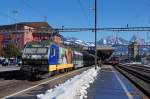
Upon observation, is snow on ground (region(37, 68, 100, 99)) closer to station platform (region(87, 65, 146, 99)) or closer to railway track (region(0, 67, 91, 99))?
station platform (region(87, 65, 146, 99))

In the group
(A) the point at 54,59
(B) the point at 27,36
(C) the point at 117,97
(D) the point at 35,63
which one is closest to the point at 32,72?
(D) the point at 35,63

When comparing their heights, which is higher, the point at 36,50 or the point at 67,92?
the point at 36,50

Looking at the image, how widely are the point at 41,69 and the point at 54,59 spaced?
285cm

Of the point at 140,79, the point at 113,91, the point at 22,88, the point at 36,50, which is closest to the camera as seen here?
the point at 113,91

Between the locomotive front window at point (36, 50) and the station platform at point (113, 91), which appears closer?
the station platform at point (113, 91)

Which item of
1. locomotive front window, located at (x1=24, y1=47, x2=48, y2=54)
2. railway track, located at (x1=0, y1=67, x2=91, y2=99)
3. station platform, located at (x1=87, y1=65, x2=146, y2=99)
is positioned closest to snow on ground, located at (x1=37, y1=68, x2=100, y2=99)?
station platform, located at (x1=87, y1=65, x2=146, y2=99)

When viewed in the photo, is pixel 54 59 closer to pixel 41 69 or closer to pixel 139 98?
pixel 41 69

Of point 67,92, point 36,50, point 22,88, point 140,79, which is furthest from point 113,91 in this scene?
point 140,79

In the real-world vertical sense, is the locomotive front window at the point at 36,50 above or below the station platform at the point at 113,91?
above

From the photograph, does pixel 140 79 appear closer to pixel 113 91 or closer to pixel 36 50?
pixel 36 50

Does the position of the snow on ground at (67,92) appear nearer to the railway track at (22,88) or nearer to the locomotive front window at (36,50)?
the railway track at (22,88)

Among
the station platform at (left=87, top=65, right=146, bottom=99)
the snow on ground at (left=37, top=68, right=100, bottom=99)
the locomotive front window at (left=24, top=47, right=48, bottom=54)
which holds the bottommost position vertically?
the station platform at (left=87, top=65, right=146, bottom=99)

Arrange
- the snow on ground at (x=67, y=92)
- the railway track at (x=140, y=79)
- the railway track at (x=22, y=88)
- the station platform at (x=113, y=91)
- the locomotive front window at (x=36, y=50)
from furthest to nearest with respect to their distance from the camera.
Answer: the locomotive front window at (x=36, y=50)
the railway track at (x=140, y=79)
the station platform at (x=113, y=91)
the railway track at (x=22, y=88)
the snow on ground at (x=67, y=92)

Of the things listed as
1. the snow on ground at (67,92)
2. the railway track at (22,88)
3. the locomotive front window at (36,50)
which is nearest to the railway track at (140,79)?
the snow on ground at (67,92)
